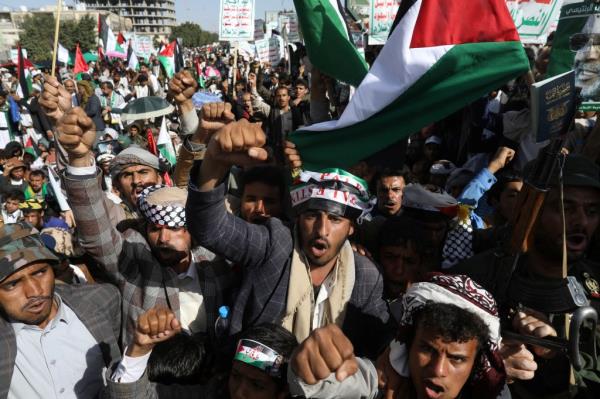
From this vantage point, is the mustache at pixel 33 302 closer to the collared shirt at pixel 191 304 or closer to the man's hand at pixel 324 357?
the collared shirt at pixel 191 304

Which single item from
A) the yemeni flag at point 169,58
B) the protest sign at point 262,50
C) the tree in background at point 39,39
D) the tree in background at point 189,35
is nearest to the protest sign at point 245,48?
the protest sign at point 262,50

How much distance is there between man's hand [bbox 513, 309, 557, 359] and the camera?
5.50ft

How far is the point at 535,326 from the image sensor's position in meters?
1.71

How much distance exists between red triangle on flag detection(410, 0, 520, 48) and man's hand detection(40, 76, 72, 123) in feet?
6.28

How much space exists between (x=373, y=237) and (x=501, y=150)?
5.18 ft

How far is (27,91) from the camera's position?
930 cm

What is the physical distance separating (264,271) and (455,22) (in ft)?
5.15

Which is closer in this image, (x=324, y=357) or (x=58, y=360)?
(x=324, y=357)

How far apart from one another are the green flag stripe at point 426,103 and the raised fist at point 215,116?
0.50 m

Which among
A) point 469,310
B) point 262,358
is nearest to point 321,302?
point 262,358

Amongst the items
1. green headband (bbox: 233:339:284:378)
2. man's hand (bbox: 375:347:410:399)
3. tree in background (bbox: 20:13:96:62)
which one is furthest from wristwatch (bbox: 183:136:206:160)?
tree in background (bbox: 20:13:96:62)

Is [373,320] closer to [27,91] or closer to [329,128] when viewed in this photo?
[329,128]

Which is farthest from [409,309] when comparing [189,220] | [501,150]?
[501,150]

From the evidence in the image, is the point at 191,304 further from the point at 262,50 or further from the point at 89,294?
the point at 262,50
